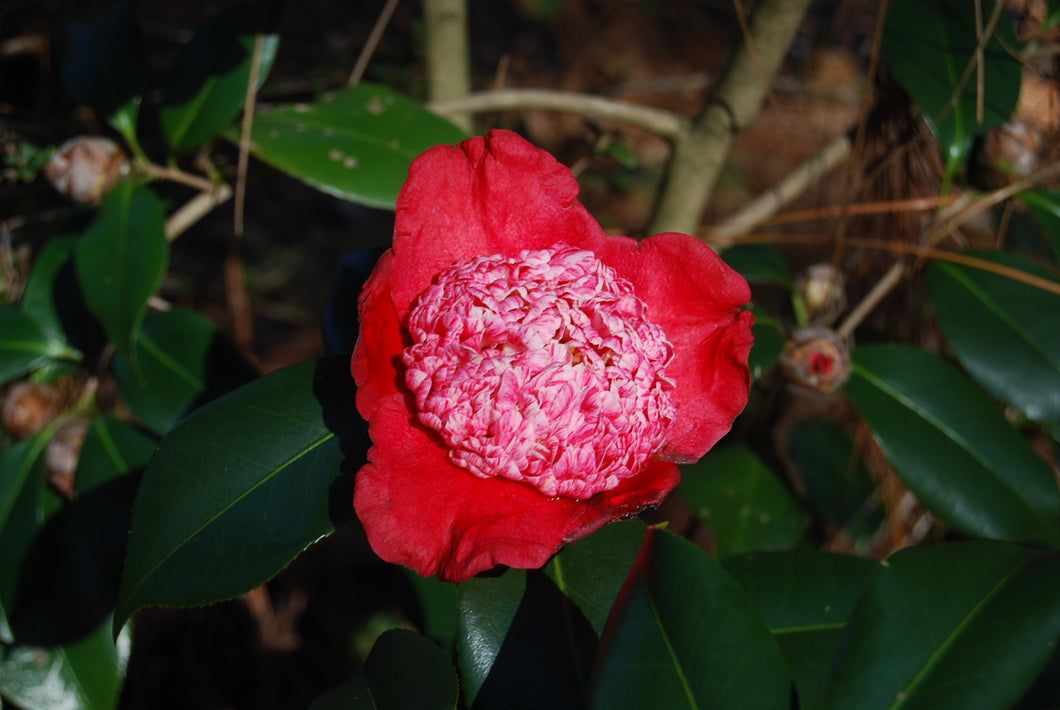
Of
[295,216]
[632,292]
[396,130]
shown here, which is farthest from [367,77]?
[632,292]

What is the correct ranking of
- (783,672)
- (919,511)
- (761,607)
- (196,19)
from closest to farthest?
(783,672)
(761,607)
(919,511)
(196,19)

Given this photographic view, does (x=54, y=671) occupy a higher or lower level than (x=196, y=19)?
lower

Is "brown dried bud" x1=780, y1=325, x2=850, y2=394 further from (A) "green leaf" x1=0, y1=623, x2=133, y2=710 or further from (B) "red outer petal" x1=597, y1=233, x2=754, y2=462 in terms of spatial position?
(A) "green leaf" x1=0, y1=623, x2=133, y2=710

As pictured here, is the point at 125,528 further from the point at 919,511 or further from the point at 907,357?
the point at 919,511

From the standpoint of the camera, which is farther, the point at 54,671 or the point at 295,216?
the point at 295,216

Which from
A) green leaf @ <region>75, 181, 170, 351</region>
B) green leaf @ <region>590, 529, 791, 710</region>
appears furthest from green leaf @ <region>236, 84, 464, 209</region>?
green leaf @ <region>590, 529, 791, 710</region>

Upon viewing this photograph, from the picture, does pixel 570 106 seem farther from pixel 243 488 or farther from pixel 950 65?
pixel 243 488

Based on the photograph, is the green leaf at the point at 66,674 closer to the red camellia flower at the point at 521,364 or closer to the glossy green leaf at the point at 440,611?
the glossy green leaf at the point at 440,611

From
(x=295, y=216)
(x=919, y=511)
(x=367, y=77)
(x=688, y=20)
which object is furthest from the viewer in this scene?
(x=688, y=20)
